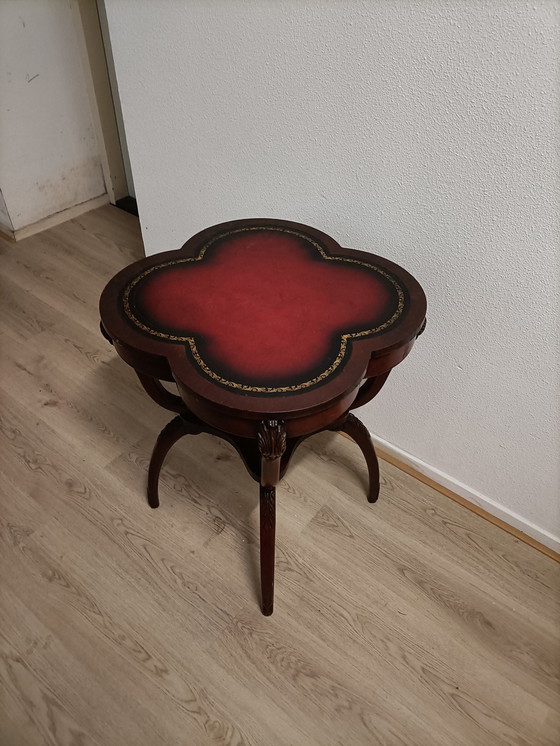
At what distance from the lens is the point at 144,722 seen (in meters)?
1.03

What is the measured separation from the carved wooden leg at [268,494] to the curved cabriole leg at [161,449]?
286 millimetres

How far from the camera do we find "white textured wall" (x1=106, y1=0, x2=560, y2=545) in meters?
0.90

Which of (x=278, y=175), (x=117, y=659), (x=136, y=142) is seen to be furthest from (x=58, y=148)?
(x=117, y=659)

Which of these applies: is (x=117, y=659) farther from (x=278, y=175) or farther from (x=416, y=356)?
(x=278, y=175)

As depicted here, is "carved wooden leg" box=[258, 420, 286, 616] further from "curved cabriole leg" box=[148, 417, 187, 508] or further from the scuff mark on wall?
the scuff mark on wall

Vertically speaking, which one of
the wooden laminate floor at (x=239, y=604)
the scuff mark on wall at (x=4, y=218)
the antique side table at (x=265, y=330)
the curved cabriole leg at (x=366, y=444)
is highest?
the antique side table at (x=265, y=330)

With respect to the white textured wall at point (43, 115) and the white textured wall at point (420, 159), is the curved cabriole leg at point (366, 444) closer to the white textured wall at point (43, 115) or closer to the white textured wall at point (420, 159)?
the white textured wall at point (420, 159)

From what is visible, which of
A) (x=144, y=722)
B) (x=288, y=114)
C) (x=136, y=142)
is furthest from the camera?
(x=136, y=142)

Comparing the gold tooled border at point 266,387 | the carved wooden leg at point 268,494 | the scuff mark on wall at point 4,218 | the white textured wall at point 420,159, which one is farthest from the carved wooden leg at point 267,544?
the scuff mark on wall at point 4,218

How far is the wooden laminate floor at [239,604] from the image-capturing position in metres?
1.05

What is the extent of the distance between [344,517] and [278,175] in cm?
82

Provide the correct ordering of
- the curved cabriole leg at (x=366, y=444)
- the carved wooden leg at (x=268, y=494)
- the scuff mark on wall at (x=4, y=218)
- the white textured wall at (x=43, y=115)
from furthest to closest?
the scuff mark on wall at (x=4, y=218) < the white textured wall at (x=43, y=115) < the curved cabriole leg at (x=366, y=444) < the carved wooden leg at (x=268, y=494)

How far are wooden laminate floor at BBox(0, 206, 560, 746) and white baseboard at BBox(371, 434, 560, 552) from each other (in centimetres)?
4

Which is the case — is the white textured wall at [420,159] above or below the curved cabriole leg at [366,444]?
above
